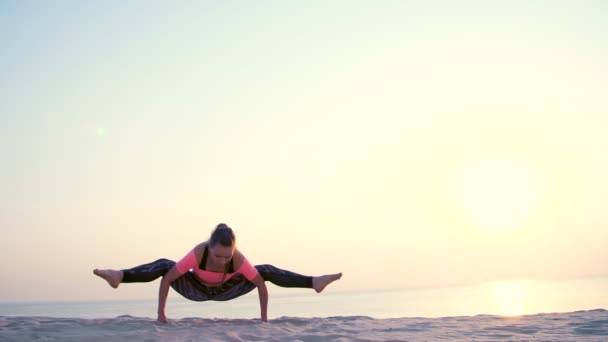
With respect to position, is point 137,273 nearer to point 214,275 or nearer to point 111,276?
point 111,276

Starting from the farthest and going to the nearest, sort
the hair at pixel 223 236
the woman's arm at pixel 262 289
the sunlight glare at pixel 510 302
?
the sunlight glare at pixel 510 302
the woman's arm at pixel 262 289
the hair at pixel 223 236

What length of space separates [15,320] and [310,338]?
3.13 metres

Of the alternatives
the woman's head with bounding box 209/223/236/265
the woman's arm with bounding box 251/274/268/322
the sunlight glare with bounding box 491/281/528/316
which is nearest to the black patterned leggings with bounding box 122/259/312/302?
the woman's arm with bounding box 251/274/268/322

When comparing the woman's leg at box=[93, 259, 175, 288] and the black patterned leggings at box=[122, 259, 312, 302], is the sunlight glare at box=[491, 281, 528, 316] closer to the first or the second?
the black patterned leggings at box=[122, 259, 312, 302]

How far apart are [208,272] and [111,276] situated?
1.02 meters

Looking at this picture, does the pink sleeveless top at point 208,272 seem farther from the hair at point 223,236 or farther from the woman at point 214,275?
the hair at point 223,236

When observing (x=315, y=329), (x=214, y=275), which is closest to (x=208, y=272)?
(x=214, y=275)

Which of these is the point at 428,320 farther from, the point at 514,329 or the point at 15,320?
the point at 15,320

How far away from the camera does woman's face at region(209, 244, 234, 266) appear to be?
19.8ft

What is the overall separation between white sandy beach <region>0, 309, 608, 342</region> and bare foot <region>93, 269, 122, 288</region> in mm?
465

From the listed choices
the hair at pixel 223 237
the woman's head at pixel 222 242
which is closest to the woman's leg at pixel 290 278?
the woman's head at pixel 222 242

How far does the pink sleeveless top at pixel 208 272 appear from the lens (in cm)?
644

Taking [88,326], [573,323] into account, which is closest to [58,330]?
[88,326]

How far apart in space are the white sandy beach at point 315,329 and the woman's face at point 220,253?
65 cm
